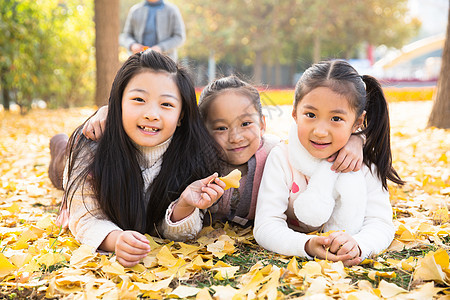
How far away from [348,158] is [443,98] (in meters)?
4.30

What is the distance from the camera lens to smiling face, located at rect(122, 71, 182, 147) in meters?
1.99

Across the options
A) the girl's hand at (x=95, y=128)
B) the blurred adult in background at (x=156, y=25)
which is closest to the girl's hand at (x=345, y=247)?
the girl's hand at (x=95, y=128)

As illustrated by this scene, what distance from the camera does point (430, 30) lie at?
7656cm

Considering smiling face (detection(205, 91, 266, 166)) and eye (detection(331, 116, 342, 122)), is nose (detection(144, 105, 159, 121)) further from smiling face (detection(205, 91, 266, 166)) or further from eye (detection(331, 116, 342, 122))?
eye (detection(331, 116, 342, 122))

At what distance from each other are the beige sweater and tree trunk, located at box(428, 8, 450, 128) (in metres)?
4.56

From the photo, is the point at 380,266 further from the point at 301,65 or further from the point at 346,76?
the point at 301,65

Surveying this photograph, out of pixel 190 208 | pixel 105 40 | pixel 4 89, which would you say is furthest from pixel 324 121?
pixel 4 89

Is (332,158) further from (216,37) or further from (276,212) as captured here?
(216,37)

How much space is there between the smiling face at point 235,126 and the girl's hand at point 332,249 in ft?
2.20

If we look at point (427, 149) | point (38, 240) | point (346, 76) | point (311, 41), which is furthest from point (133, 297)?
point (311, 41)

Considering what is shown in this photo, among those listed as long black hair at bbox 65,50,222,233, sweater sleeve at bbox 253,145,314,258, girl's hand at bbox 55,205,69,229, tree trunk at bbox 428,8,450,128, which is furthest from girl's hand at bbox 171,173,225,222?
tree trunk at bbox 428,8,450,128

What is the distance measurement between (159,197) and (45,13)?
8312 millimetres

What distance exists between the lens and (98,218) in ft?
6.61

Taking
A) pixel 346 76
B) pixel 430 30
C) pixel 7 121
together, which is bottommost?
pixel 7 121
